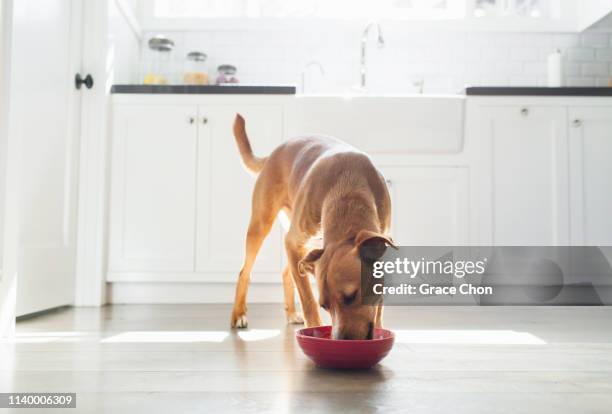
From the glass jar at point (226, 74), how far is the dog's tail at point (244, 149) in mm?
1337

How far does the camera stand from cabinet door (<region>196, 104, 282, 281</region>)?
2758 mm

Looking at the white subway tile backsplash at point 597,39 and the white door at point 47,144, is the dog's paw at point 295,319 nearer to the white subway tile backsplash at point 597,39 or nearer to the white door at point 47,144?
the white door at point 47,144

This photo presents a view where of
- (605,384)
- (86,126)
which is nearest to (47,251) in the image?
(86,126)

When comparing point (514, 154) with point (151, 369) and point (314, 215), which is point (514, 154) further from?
point (151, 369)

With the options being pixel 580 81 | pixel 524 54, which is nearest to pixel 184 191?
pixel 524 54

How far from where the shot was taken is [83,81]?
2637 mm

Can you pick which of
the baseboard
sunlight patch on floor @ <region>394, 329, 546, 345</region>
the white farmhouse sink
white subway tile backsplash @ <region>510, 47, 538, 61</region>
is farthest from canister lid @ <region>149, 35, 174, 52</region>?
sunlight patch on floor @ <region>394, 329, 546, 345</region>

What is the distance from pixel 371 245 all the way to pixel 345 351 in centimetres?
25

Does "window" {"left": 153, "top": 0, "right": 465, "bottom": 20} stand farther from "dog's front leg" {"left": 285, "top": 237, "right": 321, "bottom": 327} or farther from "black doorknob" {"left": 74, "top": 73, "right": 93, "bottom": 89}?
"dog's front leg" {"left": 285, "top": 237, "right": 321, "bottom": 327}

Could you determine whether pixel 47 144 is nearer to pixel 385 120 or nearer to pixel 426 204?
pixel 385 120

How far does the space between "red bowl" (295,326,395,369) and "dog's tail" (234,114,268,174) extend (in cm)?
93

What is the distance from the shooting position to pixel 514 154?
282cm

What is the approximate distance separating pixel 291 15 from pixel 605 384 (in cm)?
309

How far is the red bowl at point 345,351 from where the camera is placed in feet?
3.83
